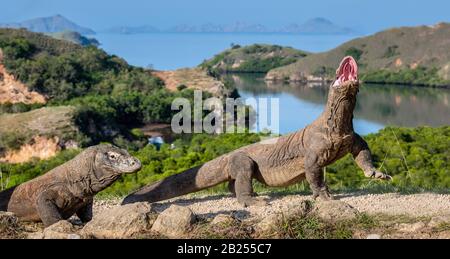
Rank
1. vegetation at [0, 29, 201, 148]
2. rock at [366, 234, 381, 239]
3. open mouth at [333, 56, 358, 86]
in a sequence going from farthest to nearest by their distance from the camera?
1. vegetation at [0, 29, 201, 148]
2. open mouth at [333, 56, 358, 86]
3. rock at [366, 234, 381, 239]

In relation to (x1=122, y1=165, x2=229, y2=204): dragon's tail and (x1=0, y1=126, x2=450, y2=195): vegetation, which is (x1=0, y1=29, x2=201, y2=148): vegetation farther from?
(x1=122, y1=165, x2=229, y2=204): dragon's tail

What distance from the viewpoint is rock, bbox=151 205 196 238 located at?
6699 mm

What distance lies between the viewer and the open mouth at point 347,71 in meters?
7.91

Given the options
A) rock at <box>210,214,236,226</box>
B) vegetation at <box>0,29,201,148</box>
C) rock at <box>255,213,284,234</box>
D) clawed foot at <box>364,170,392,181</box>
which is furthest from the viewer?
vegetation at <box>0,29,201,148</box>

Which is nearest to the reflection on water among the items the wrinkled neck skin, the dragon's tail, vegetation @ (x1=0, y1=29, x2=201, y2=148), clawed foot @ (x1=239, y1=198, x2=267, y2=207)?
vegetation @ (x1=0, y1=29, x2=201, y2=148)

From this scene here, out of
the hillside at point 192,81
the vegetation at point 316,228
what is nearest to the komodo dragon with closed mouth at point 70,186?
the vegetation at point 316,228

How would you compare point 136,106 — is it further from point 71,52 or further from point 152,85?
point 71,52

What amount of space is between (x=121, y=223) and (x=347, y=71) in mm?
3064

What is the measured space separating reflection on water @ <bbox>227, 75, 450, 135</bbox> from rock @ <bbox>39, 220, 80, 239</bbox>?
3079 cm

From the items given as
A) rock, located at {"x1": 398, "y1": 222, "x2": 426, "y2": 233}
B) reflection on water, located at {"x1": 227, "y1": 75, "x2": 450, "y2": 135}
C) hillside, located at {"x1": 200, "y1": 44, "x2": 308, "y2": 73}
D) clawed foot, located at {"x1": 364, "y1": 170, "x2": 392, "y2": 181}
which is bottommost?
reflection on water, located at {"x1": 227, "y1": 75, "x2": 450, "y2": 135}

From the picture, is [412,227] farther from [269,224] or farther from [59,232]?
[59,232]
